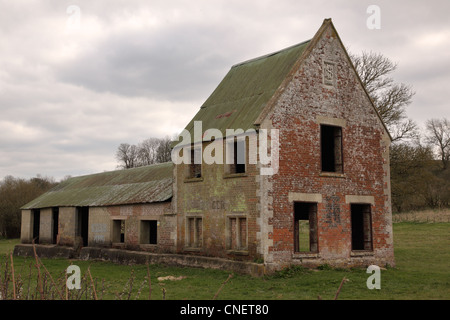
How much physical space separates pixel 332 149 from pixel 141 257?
9.89 m

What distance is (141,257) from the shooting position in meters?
22.0

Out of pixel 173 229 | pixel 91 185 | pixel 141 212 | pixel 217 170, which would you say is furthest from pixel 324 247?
pixel 91 185

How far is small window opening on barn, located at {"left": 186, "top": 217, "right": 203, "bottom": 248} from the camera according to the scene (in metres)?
20.1

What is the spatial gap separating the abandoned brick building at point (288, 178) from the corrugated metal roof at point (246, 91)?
0.06 m

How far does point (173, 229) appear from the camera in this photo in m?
21.1

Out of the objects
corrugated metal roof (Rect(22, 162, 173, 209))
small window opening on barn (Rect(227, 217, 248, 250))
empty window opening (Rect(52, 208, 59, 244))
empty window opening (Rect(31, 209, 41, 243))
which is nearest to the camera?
small window opening on barn (Rect(227, 217, 248, 250))

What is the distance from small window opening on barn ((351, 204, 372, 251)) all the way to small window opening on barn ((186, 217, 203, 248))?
6463 mm

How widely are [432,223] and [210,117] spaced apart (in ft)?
70.2

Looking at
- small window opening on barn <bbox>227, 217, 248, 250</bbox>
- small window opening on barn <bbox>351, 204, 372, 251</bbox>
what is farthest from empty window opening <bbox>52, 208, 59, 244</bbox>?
small window opening on barn <bbox>351, 204, 372, 251</bbox>

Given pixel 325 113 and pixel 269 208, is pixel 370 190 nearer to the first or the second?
pixel 325 113

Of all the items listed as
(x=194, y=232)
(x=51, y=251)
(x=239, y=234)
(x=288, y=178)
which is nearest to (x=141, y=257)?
(x=194, y=232)

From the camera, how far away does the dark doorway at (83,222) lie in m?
29.0

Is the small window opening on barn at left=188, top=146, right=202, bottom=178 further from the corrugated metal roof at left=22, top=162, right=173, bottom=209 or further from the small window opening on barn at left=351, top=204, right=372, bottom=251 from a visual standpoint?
the small window opening on barn at left=351, top=204, right=372, bottom=251

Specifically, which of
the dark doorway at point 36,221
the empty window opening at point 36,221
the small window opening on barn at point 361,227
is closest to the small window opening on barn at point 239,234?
the small window opening on barn at point 361,227
